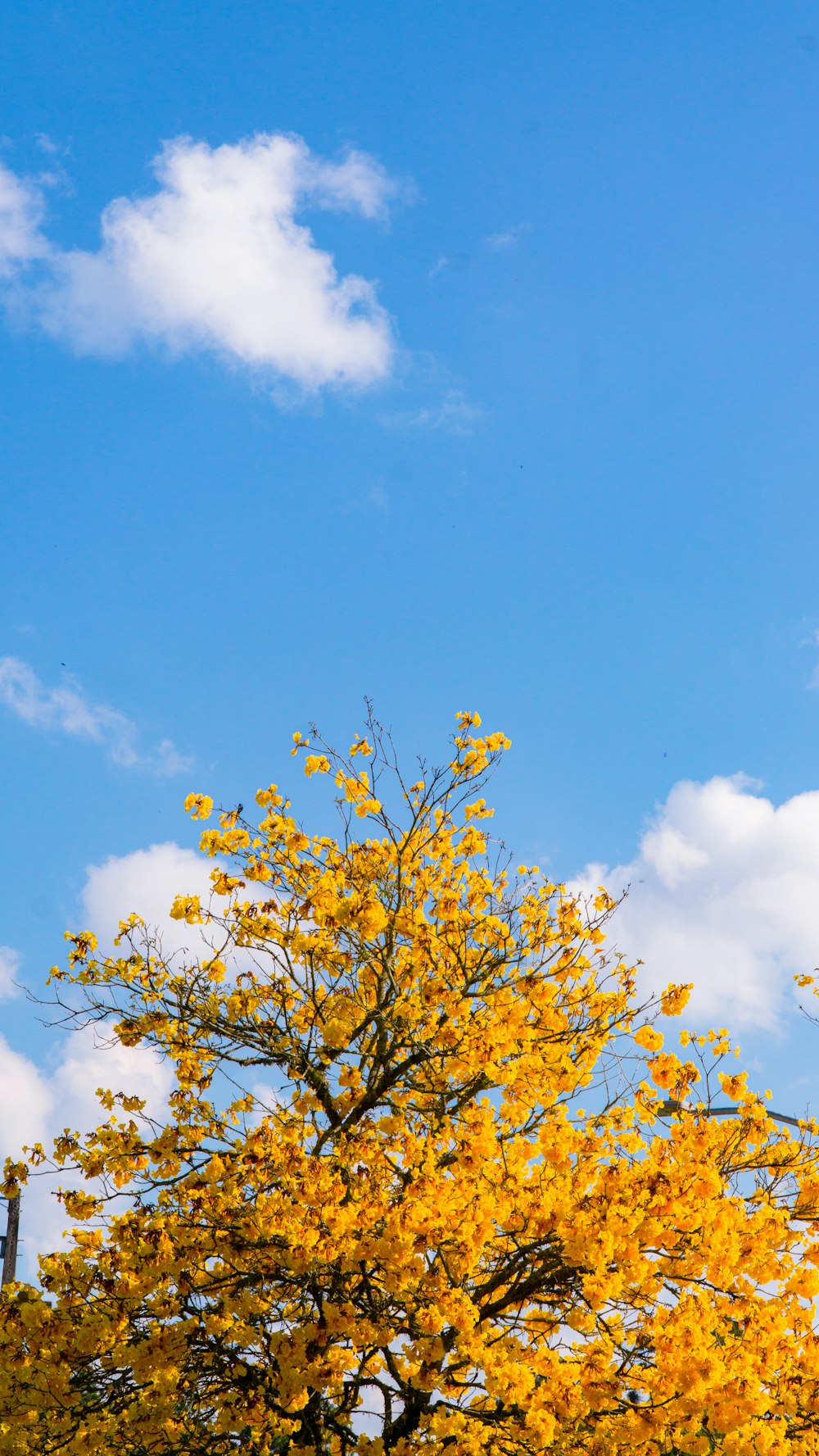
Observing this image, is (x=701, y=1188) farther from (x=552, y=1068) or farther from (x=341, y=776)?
(x=341, y=776)

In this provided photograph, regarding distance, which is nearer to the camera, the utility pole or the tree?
the tree

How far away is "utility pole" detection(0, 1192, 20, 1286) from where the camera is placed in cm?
1697

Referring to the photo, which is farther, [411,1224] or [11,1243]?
[11,1243]

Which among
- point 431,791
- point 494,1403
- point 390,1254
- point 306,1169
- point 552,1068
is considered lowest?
point 494,1403

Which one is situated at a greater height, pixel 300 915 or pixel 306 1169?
pixel 300 915

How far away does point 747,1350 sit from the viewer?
710 centimetres

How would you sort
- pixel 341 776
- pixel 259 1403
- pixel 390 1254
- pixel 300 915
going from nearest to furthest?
pixel 390 1254 < pixel 259 1403 < pixel 300 915 < pixel 341 776

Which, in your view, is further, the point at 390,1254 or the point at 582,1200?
the point at 582,1200

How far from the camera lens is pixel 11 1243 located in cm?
1702

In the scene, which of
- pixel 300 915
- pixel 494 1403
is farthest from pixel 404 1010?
pixel 494 1403

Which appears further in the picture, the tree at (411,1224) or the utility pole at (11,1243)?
the utility pole at (11,1243)

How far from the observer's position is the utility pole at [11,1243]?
1697 centimetres

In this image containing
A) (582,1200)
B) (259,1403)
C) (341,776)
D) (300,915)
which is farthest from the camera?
(341,776)

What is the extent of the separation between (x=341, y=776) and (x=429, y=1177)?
11.1 ft
